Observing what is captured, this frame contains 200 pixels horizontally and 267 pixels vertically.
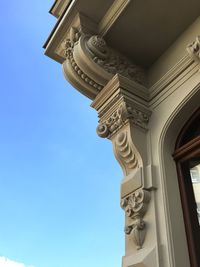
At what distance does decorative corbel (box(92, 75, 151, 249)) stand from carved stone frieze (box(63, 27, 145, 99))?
157 mm

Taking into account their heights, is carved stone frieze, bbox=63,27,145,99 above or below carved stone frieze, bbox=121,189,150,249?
above

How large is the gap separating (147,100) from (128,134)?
565mm

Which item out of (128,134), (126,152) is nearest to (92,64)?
(128,134)

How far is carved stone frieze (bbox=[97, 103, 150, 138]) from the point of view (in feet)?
10.8

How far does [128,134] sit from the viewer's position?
3184 millimetres

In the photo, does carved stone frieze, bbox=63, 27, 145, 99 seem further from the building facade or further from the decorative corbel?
the decorative corbel

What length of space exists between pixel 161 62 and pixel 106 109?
2.82 ft

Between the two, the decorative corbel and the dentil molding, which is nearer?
the decorative corbel

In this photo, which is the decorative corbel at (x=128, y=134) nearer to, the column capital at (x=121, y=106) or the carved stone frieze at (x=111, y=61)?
the column capital at (x=121, y=106)

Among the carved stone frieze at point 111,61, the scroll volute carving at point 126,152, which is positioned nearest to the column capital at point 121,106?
the scroll volute carving at point 126,152

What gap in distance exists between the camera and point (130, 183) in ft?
9.61

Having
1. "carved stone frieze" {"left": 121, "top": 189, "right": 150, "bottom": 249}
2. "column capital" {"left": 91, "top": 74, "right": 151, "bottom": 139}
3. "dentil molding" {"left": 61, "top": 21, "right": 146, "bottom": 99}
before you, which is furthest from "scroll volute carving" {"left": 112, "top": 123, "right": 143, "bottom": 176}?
"dentil molding" {"left": 61, "top": 21, "right": 146, "bottom": 99}

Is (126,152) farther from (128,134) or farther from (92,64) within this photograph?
(92,64)

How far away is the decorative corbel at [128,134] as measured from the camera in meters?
2.74
